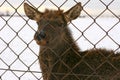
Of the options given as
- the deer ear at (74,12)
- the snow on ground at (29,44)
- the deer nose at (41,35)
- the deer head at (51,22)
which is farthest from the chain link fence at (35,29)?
the deer nose at (41,35)

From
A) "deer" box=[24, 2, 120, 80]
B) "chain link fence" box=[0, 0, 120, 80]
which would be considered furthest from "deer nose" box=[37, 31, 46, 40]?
"chain link fence" box=[0, 0, 120, 80]

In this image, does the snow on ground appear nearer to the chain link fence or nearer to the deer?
the chain link fence

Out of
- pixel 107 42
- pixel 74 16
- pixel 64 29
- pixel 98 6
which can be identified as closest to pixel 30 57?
pixel 107 42

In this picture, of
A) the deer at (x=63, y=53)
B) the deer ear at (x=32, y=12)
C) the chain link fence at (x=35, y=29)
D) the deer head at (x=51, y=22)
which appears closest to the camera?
the deer head at (x=51, y=22)

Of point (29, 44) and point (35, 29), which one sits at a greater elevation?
point (35, 29)

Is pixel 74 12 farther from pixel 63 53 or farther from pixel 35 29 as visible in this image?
pixel 35 29

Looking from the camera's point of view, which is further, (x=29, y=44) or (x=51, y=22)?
(x=29, y=44)

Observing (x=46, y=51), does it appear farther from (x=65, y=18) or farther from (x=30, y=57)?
(x=30, y=57)

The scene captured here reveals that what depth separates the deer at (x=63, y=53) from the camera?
6762 millimetres

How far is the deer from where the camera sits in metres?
6.76

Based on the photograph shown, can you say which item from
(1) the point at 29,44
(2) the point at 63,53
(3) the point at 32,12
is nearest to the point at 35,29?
(1) the point at 29,44

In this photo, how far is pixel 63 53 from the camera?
24.3ft

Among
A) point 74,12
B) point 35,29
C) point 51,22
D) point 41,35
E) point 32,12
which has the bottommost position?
point 41,35

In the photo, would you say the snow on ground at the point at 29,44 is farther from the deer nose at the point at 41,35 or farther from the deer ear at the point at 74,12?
the deer nose at the point at 41,35
